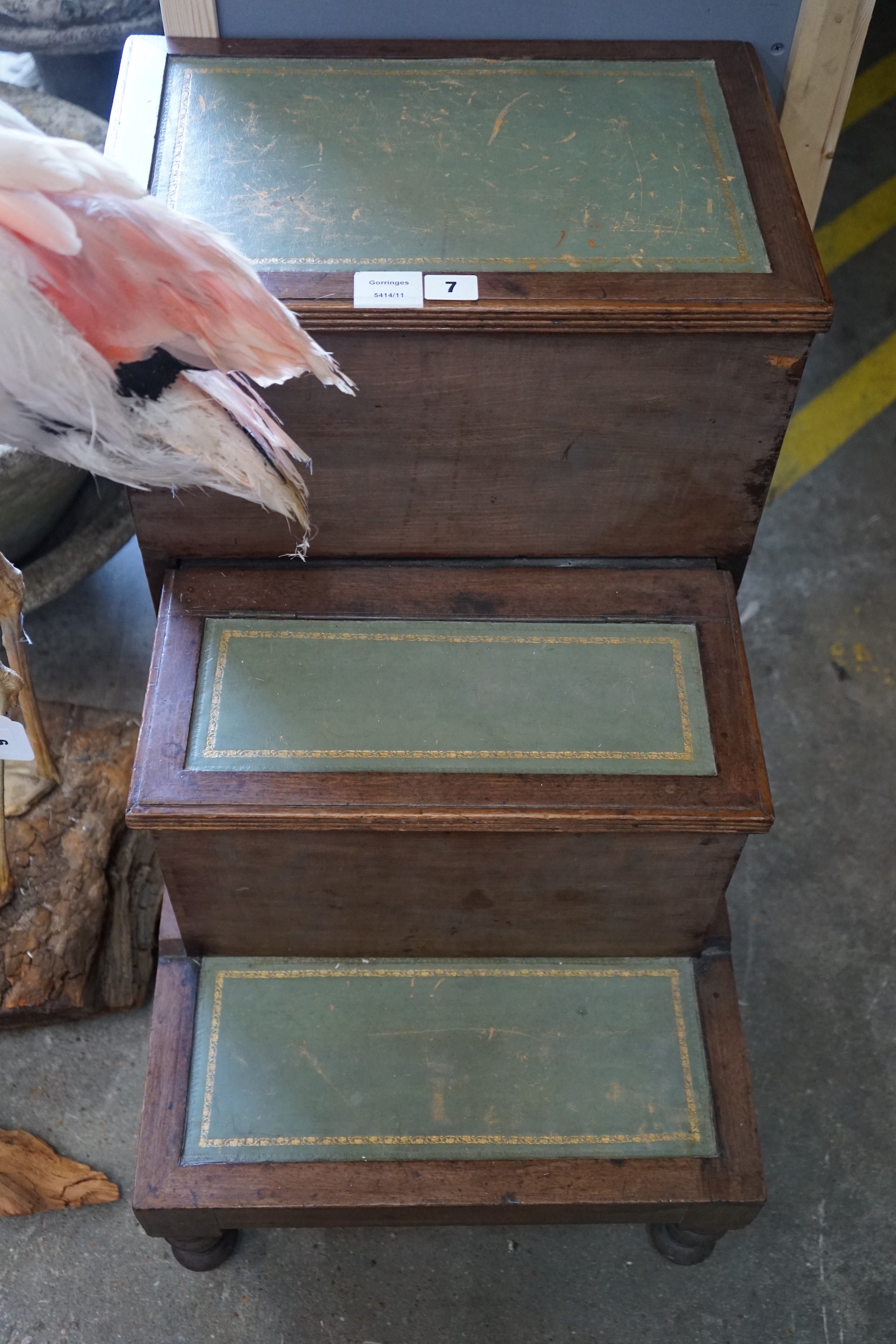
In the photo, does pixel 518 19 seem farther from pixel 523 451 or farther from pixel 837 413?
pixel 837 413

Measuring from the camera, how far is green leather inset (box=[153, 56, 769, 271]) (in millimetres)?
1236

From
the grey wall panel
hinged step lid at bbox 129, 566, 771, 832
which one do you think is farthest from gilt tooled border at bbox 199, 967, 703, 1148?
the grey wall panel

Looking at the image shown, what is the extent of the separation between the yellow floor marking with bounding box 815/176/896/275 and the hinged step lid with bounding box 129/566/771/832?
1467mm

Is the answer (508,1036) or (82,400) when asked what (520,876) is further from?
(82,400)

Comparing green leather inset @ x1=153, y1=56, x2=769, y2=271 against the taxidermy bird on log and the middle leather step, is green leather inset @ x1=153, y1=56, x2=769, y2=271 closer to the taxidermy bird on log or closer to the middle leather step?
the taxidermy bird on log

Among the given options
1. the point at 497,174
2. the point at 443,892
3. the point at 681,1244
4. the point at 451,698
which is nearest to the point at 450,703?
the point at 451,698

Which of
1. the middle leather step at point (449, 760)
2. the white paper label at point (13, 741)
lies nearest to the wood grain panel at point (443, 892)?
the middle leather step at point (449, 760)

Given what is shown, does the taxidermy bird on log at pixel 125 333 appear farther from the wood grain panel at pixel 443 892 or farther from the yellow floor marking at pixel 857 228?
the yellow floor marking at pixel 857 228

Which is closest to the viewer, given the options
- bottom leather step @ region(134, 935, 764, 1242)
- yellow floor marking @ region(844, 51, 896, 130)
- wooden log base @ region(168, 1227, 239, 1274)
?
bottom leather step @ region(134, 935, 764, 1242)

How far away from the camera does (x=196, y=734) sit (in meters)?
1.23

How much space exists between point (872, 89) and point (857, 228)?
20.5 inches

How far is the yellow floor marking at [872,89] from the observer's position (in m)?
2.79

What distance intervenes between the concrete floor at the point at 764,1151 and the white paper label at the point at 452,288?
3.30ft

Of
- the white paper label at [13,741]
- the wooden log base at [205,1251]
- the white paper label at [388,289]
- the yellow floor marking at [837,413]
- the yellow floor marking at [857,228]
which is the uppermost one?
the white paper label at [388,289]
